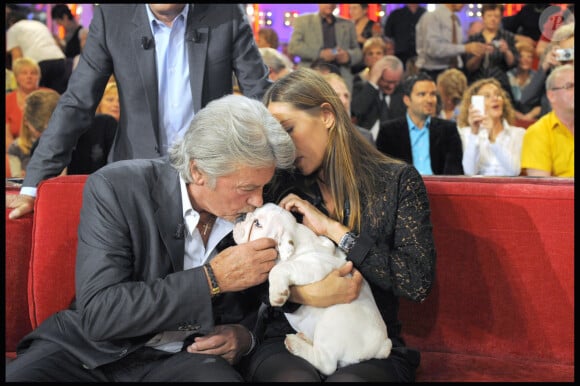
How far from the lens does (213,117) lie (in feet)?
7.69

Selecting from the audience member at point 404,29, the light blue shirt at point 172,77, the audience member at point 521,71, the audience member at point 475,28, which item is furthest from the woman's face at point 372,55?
the light blue shirt at point 172,77

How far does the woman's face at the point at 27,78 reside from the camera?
22.8 feet

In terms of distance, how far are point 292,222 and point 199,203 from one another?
12.5 inches

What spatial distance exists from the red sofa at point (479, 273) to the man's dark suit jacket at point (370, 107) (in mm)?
4011

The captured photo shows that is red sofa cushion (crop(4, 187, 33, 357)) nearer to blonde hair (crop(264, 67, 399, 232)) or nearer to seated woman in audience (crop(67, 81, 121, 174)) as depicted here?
blonde hair (crop(264, 67, 399, 232))

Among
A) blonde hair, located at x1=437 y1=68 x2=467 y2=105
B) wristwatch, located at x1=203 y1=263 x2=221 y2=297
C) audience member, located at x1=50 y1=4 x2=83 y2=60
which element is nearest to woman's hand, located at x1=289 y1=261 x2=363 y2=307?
wristwatch, located at x1=203 y1=263 x2=221 y2=297

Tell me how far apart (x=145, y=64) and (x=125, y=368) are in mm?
1437

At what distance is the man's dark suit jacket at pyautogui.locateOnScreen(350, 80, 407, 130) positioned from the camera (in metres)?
6.90

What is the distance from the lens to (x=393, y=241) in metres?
2.59

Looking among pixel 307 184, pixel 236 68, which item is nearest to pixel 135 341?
pixel 307 184

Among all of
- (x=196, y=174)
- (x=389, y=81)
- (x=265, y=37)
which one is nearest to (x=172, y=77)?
(x=196, y=174)

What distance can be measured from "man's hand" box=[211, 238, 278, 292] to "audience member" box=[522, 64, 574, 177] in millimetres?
2921

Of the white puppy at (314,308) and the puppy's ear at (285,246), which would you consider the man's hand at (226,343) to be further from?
the puppy's ear at (285,246)

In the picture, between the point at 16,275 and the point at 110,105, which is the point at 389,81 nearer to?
the point at 110,105
